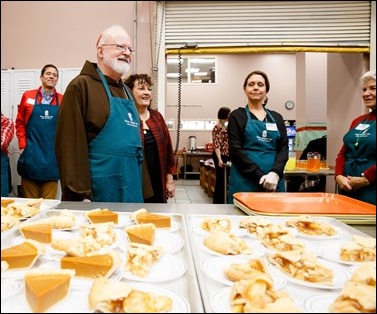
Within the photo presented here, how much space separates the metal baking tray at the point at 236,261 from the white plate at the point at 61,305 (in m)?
0.20

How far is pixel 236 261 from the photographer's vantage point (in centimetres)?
76

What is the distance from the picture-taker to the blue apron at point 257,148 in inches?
78.8

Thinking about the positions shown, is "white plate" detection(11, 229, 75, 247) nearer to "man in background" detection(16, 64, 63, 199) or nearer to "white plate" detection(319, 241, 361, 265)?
"white plate" detection(319, 241, 361, 265)

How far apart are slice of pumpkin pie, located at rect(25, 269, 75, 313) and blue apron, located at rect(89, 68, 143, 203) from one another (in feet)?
3.19

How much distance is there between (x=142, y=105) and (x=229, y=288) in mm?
1811

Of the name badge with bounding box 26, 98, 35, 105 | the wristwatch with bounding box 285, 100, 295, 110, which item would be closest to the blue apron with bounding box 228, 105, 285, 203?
the name badge with bounding box 26, 98, 35, 105

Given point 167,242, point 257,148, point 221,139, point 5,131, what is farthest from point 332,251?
point 221,139

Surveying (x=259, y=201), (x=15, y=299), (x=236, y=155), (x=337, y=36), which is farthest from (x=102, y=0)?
(x=337, y=36)

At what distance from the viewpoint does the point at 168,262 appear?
0.74m

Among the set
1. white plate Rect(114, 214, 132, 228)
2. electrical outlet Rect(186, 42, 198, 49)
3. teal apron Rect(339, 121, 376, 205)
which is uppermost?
electrical outlet Rect(186, 42, 198, 49)

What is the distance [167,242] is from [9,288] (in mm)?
408

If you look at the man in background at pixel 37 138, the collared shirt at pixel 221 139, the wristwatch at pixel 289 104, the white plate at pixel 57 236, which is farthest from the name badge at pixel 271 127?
the wristwatch at pixel 289 104

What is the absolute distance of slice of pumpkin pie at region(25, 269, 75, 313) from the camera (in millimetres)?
490

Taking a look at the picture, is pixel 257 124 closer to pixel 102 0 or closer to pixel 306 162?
pixel 306 162
